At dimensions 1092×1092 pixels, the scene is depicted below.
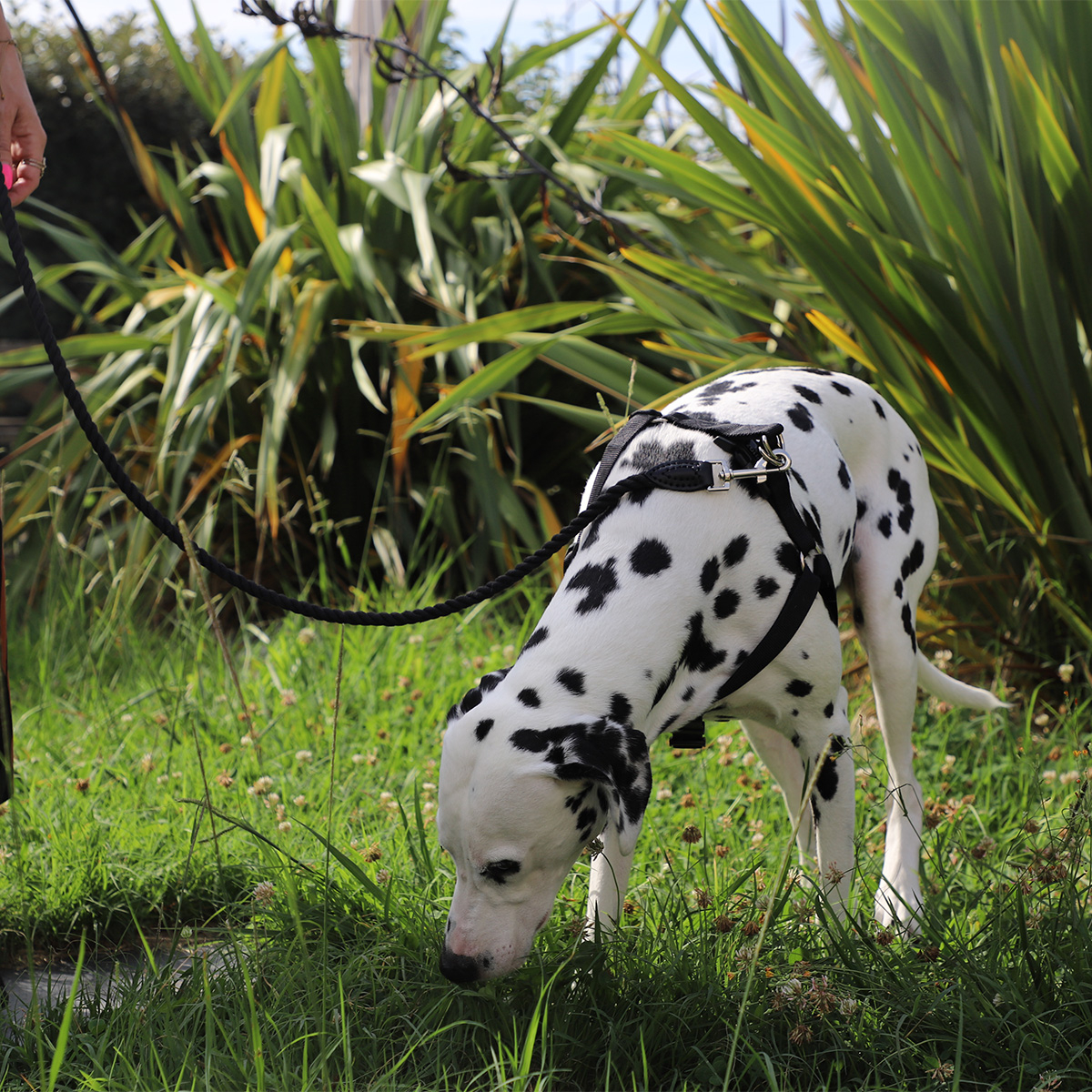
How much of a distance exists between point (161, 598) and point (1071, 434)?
137 inches

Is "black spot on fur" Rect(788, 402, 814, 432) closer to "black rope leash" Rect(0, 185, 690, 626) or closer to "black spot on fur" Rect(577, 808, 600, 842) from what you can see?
"black rope leash" Rect(0, 185, 690, 626)

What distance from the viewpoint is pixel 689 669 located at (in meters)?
1.80

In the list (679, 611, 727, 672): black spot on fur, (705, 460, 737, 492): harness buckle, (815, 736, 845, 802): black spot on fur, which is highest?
(705, 460, 737, 492): harness buckle

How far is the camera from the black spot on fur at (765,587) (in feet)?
6.02

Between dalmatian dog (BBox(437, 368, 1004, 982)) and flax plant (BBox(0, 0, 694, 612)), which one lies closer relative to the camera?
dalmatian dog (BBox(437, 368, 1004, 982))

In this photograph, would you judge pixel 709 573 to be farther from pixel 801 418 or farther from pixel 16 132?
pixel 16 132

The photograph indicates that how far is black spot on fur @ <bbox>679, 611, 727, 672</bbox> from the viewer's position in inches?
69.7

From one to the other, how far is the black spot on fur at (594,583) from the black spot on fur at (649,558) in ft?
0.13

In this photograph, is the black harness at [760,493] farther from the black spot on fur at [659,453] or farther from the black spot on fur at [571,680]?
the black spot on fur at [571,680]

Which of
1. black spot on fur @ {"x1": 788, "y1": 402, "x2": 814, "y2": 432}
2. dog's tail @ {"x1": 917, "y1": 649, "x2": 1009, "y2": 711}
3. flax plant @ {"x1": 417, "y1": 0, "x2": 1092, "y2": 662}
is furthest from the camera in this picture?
flax plant @ {"x1": 417, "y1": 0, "x2": 1092, "y2": 662}

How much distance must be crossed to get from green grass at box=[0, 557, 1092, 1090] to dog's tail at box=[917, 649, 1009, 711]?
Result: 0.20 m

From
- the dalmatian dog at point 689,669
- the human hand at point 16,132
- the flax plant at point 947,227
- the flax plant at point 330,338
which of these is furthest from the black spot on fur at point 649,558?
the flax plant at point 330,338

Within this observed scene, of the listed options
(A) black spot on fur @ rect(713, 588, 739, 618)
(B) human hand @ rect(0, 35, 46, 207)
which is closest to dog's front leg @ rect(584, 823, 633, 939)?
(A) black spot on fur @ rect(713, 588, 739, 618)

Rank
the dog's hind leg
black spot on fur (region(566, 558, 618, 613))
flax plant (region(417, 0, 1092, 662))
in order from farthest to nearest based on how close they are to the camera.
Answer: flax plant (region(417, 0, 1092, 662)) < the dog's hind leg < black spot on fur (region(566, 558, 618, 613))
